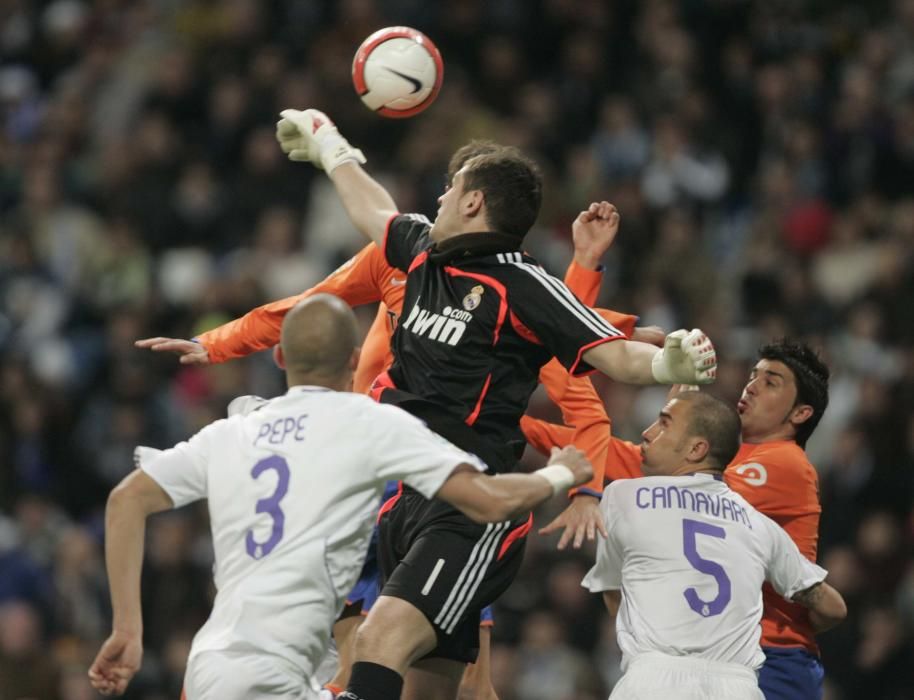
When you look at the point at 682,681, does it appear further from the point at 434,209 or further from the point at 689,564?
the point at 434,209

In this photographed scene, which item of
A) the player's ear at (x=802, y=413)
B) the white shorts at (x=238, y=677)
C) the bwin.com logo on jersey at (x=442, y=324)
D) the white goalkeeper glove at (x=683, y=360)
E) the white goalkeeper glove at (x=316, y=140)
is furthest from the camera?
the player's ear at (x=802, y=413)

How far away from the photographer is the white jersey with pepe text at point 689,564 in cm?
564

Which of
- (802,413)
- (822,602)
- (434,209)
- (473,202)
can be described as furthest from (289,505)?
A: (434,209)

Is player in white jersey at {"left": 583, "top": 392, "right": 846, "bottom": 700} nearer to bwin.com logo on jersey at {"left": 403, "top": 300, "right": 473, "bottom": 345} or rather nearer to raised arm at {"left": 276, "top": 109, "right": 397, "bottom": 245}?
bwin.com logo on jersey at {"left": 403, "top": 300, "right": 473, "bottom": 345}

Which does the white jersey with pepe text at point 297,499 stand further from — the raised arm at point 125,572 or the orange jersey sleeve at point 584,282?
the orange jersey sleeve at point 584,282

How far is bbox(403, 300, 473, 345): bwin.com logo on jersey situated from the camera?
5.50 meters

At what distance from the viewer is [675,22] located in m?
14.2

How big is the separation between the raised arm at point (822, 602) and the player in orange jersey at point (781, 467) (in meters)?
0.12

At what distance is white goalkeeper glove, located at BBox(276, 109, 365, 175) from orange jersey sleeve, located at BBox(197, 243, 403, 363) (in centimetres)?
50

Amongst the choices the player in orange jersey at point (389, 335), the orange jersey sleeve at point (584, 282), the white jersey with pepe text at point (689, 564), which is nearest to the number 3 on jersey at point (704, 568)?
the white jersey with pepe text at point (689, 564)

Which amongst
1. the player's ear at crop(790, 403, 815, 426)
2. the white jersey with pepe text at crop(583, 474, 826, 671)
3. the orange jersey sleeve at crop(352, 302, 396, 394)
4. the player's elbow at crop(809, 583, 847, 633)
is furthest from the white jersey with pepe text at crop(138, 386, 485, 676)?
the player's ear at crop(790, 403, 815, 426)

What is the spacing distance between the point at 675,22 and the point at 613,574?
9.24m

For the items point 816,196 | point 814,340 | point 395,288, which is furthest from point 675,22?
point 395,288

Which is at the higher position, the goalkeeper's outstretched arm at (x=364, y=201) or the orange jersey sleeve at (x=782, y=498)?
the goalkeeper's outstretched arm at (x=364, y=201)
